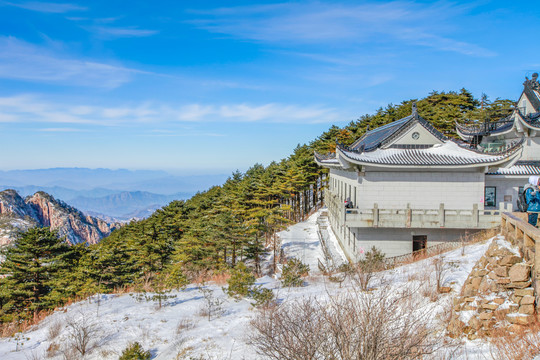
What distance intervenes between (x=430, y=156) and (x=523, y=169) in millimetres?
7660

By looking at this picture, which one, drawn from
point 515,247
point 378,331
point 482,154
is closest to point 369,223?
point 482,154

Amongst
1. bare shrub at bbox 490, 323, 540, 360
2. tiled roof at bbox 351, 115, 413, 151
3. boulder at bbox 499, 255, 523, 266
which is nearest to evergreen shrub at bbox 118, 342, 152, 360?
bare shrub at bbox 490, 323, 540, 360

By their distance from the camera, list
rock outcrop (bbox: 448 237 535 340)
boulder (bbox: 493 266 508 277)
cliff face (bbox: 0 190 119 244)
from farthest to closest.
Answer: cliff face (bbox: 0 190 119 244) < boulder (bbox: 493 266 508 277) < rock outcrop (bbox: 448 237 535 340)

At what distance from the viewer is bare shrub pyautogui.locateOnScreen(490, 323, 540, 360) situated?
4.93 m

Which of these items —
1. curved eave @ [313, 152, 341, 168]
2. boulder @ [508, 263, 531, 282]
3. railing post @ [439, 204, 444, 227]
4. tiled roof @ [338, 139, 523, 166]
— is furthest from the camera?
curved eave @ [313, 152, 341, 168]

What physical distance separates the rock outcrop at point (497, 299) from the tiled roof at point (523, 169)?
16.2 meters

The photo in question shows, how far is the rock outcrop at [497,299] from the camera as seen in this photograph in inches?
252

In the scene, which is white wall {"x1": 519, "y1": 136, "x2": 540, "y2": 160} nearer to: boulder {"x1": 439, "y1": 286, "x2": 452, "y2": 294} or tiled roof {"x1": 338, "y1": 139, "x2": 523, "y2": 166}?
tiled roof {"x1": 338, "y1": 139, "x2": 523, "y2": 166}

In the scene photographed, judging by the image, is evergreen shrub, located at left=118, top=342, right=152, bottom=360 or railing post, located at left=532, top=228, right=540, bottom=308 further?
evergreen shrub, located at left=118, top=342, right=152, bottom=360

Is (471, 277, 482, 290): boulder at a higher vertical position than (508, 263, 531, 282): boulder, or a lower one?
lower

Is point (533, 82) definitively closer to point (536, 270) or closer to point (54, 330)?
point (536, 270)

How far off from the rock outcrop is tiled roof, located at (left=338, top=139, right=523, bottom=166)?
1014cm

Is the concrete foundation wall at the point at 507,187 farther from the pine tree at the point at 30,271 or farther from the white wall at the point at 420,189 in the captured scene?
the pine tree at the point at 30,271

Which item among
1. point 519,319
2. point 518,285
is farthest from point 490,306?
point 518,285
